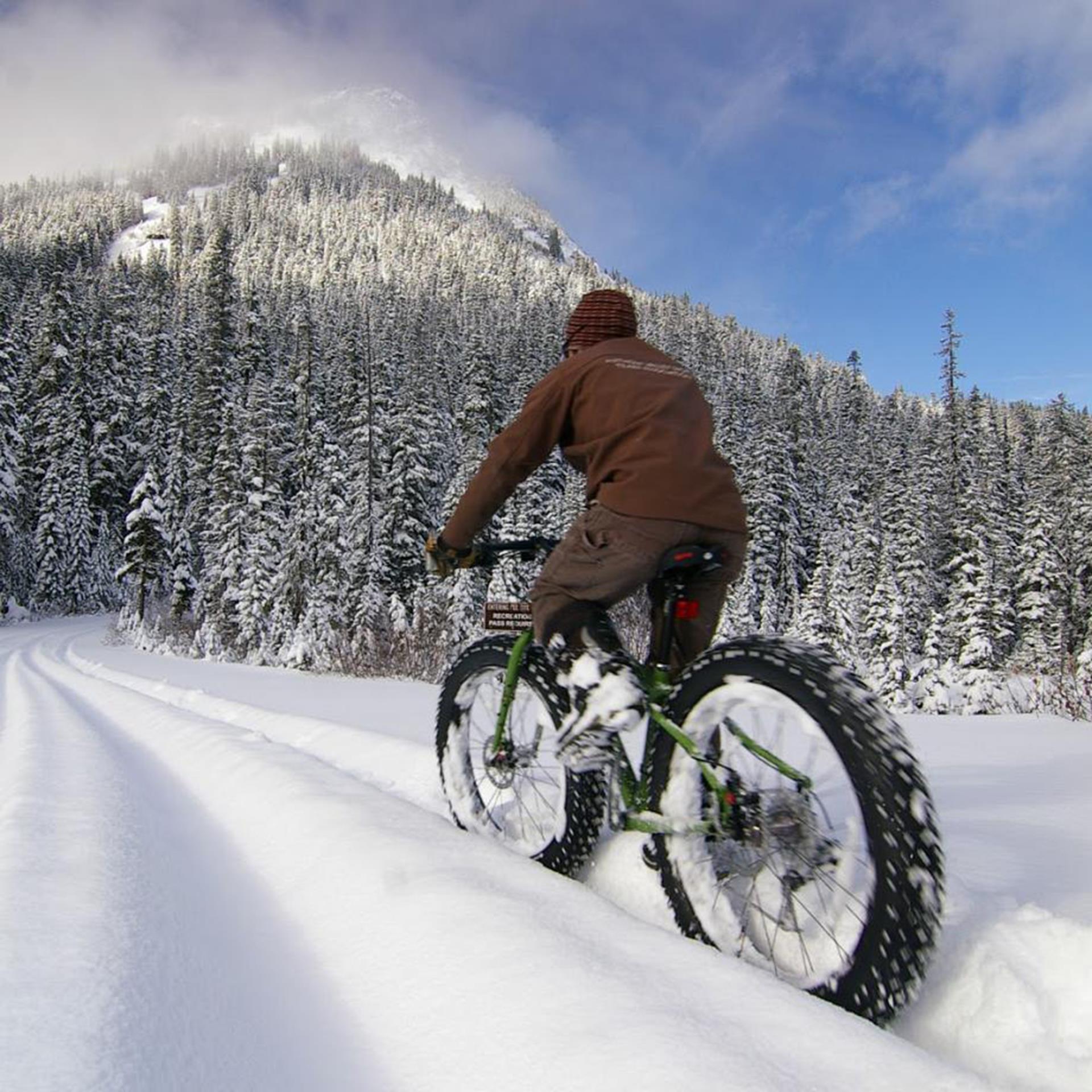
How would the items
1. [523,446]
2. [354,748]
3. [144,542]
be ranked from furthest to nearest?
[144,542]
[354,748]
[523,446]

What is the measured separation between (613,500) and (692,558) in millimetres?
300

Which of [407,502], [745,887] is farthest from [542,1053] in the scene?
[407,502]

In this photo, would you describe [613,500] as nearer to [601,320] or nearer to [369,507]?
[601,320]

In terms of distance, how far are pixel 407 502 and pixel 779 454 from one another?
24.1m

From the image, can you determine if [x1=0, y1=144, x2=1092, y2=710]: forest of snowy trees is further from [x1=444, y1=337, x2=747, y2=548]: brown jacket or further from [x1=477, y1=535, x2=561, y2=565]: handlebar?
[x1=444, y1=337, x2=747, y2=548]: brown jacket

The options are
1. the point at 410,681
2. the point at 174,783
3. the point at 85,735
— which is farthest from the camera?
the point at 410,681

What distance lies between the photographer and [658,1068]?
1.16 m

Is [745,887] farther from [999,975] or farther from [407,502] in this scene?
[407,502]

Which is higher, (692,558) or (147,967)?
(692,558)

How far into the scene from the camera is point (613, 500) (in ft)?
7.02

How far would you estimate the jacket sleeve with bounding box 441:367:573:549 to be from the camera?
236 cm

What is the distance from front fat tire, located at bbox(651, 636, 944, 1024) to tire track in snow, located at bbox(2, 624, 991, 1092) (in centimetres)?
22

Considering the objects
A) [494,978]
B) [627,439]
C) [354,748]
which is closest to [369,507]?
[354,748]

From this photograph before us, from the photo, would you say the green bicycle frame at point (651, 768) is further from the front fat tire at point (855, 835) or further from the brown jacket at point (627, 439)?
the brown jacket at point (627, 439)
